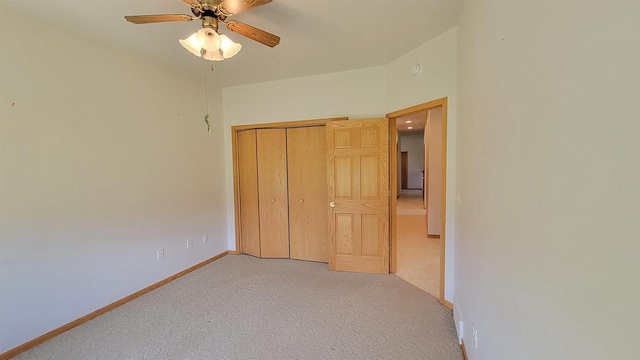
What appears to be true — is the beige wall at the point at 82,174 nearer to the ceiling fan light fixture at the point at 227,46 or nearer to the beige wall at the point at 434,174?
the ceiling fan light fixture at the point at 227,46

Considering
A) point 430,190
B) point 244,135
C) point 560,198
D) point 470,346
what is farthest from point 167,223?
point 430,190

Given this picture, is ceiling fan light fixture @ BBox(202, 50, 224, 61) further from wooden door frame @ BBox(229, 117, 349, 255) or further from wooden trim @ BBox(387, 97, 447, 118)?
wooden trim @ BBox(387, 97, 447, 118)

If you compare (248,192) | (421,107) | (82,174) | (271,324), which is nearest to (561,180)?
(421,107)

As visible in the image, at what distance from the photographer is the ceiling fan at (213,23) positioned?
161cm

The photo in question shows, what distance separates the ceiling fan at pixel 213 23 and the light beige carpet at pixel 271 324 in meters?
2.23

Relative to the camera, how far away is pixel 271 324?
2.25 m

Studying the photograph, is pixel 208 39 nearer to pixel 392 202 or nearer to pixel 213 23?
pixel 213 23

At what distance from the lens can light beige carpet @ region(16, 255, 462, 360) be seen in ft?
6.32

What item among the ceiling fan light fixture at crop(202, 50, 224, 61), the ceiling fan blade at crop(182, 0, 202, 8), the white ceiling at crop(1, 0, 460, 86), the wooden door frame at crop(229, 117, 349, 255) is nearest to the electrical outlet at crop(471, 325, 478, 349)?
the white ceiling at crop(1, 0, 460, 86)

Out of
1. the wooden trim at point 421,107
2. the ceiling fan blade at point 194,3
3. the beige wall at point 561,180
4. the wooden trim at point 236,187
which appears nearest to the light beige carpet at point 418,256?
the beige wall at point 561,180

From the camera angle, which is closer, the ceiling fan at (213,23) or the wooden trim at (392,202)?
the ceiling fan at (213,23)

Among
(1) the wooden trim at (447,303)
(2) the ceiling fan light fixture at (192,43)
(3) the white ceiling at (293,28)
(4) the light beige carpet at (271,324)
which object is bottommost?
(4) the light beige carpet at (271,324)

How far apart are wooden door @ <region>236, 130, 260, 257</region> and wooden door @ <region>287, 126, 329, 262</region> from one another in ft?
1.92

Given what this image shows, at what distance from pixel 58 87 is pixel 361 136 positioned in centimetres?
294
